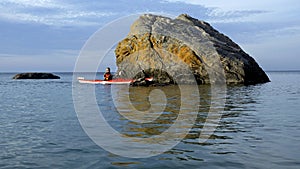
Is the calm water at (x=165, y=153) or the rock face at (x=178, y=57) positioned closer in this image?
the calm water at (x=165, y=153)

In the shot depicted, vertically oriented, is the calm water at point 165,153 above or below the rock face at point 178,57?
below

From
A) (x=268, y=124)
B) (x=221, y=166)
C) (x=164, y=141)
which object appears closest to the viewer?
(x=221, y=166)

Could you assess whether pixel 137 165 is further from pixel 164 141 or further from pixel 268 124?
pixel 268 124

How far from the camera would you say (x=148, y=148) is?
10336 millimetres

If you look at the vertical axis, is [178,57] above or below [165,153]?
above

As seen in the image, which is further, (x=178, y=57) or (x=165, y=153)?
(x=178, y=57)

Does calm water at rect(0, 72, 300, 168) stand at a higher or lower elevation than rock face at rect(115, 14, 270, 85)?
lower

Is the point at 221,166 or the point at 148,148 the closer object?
the point at 221,166

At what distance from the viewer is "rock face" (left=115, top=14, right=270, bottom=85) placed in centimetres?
5231

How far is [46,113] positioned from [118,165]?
11996mm

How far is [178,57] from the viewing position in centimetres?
5350

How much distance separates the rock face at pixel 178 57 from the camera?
52.3 meters

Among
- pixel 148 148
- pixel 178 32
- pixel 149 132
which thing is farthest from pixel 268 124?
pixel 178 32

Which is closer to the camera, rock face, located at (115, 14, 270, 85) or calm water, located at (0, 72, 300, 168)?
calm water, located at (0, 72, 300, 168)
